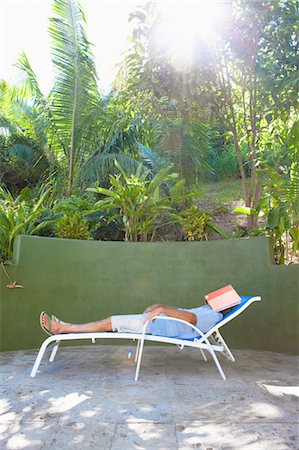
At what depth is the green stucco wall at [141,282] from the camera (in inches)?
186

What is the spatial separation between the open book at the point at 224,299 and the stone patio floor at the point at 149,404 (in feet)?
1.82

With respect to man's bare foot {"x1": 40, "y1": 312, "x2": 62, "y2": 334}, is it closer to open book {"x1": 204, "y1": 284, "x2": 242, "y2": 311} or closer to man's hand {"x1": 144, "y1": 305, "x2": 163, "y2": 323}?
man's hand {"x1": 144, "y1": 305, "x2": 163, "y2": 323}

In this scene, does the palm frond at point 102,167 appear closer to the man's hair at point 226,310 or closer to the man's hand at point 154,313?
the man's hair at point 226,310

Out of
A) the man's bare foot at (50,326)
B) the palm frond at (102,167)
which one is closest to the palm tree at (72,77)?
the palm frond at (102,167)

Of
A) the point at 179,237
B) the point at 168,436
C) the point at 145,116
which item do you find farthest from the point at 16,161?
the point at 168,436

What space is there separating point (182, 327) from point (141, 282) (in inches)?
55.7

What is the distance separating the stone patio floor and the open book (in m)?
0.56

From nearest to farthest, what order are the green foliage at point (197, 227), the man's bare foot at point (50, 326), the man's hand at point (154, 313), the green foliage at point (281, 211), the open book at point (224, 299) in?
the man's hand at point (154, 313), the man's bare foot at point (50, 326), the open book at point (224, 299), the green foliage at point (281, 211), the green foliage at point (197, 227)

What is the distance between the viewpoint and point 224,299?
3.81 m

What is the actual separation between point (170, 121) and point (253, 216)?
6.17 ft

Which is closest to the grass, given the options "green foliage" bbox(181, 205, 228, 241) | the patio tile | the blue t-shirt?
"green foliage" bbox(181, 205, 228, 241)

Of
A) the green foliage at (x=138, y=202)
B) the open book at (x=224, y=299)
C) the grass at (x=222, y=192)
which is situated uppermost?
the grass at (x=222, y=192)

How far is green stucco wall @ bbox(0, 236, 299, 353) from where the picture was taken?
473cm

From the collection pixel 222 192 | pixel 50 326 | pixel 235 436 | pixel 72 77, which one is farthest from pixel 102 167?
pixel 235 436
